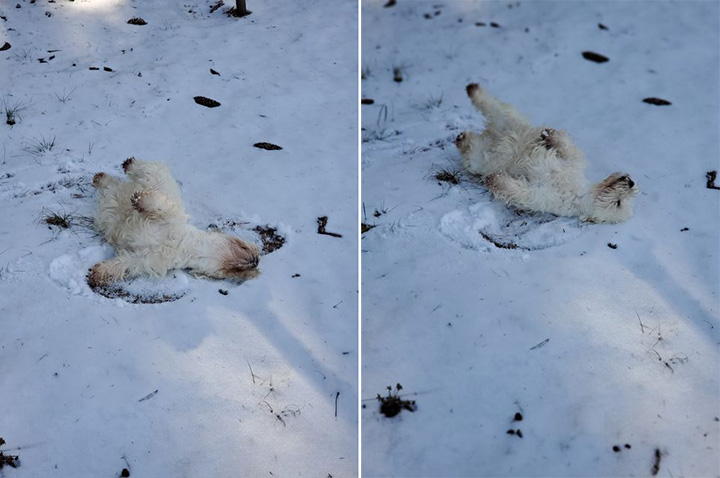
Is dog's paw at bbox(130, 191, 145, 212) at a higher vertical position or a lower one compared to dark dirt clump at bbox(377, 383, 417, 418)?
higher

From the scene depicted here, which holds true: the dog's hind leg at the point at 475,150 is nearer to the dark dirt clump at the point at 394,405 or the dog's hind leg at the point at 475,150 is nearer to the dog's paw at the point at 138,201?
the dark dirt clump at the point at 394,405

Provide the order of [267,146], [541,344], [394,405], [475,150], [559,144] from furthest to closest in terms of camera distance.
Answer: [267,146] < [475,150] < [559,144] < [541,344] < [394,405]

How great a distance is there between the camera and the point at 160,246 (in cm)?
296

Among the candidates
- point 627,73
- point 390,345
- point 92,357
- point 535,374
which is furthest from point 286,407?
point 627,73

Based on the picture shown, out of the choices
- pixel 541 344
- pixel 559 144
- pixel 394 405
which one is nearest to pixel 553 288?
pixel 541 344

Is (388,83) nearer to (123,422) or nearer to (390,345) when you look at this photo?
(390,345)

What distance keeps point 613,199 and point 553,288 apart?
644 mm

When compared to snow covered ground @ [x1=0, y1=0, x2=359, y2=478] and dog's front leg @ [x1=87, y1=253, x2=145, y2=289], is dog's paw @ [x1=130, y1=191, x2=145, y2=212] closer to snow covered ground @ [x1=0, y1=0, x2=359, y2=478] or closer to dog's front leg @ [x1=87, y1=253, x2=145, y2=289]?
dog's front leg @ [x1=87, y1=253, x2=145, y2=289]

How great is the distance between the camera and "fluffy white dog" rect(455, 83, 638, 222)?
323cm

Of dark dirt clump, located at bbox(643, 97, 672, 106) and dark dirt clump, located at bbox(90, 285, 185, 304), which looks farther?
dark dirt clump, located at bbox(643, 97, 672, 106)

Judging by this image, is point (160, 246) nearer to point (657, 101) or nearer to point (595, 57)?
point (657, 101)

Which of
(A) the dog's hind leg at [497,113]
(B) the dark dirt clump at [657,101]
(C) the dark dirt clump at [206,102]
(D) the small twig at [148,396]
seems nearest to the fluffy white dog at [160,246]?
(D) the small twig at [148,396]

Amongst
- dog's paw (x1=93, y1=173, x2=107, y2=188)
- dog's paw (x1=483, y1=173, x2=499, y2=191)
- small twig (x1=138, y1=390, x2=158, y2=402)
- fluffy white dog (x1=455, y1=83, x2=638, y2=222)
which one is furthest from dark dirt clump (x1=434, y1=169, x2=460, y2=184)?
Answer: small twig (x1=138, y1=390, x2=158, y2=402)

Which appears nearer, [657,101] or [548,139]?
[548,139]
